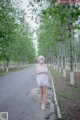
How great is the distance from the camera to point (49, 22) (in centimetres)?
3578

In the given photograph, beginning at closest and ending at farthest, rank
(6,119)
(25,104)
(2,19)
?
(6,119), (25,104), (2,19)

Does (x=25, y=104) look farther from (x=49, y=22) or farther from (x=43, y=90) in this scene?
(x=49, y=22)

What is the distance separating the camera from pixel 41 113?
1008 centimetres

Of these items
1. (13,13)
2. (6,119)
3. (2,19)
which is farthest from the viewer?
(13,13)

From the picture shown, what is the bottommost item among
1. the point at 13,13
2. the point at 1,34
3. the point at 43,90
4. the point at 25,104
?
the point at 25,104

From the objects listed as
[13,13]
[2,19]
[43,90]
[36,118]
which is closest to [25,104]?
[43,90]

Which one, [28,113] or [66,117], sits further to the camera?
[28,113]

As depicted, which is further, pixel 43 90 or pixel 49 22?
pixel 49 22

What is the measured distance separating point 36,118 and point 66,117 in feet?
3.58

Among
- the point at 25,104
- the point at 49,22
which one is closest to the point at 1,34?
the point at 49,22

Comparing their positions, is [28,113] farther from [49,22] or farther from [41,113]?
[49,22]

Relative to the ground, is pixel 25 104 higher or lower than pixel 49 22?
lower

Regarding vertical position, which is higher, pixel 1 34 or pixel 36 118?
pixel 1 34

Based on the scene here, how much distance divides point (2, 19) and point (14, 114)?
24.9 meters
